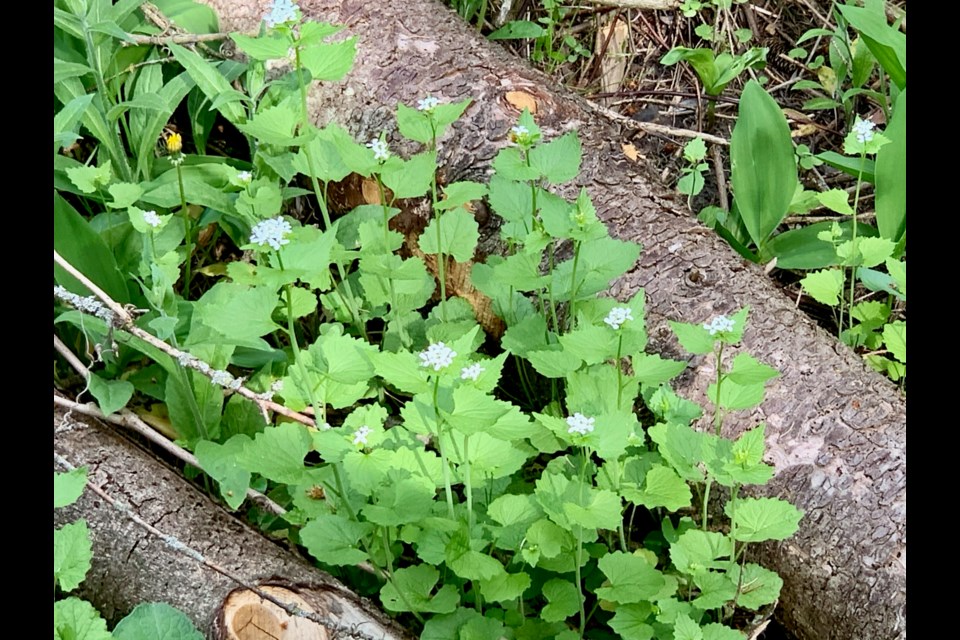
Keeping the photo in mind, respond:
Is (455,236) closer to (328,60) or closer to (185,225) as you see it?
(328,60)

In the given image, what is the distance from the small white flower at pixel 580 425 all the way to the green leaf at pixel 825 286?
2.65 ft

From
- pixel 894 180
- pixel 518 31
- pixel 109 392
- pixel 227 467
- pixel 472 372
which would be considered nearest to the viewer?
pixel 472 372

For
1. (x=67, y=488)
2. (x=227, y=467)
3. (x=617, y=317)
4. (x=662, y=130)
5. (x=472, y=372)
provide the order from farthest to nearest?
(x=662, y=130)
(x=227, y=467)
(x=617, y=317)
(x=472, y=372)
(x=67, y=488)

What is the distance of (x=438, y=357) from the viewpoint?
3.60 feet

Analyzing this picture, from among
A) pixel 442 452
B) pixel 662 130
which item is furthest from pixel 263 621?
pixel 662 130

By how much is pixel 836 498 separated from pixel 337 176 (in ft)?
3.24

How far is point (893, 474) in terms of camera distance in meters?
1.43

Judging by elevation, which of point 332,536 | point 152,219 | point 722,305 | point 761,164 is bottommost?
point 332,536

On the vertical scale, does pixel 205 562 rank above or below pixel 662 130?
below

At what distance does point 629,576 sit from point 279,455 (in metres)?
0.51

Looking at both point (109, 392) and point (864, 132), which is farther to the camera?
point (864, 132)

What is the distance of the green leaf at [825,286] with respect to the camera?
178cm

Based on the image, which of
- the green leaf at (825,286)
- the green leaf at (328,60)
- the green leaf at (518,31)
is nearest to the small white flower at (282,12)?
the green leaf at (328,60)

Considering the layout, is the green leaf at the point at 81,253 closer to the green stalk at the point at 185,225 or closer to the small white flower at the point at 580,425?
the green stalk at the point at 185,225
